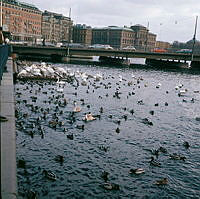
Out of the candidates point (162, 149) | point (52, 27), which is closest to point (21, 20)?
point (52, 27)

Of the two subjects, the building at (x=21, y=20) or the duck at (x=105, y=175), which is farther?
the building at (x=21, y=20)

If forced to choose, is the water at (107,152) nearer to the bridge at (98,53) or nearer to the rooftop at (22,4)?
the bridge at (98,53)

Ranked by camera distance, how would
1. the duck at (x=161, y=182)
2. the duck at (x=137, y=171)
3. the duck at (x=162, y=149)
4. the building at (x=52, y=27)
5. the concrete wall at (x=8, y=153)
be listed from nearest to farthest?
the concrete wall at (x=8, y=153) < the duck at (x=161, y=182) < the duck at (x=137, y=171) < the duck at (x=162, y=149) < the building at (x=52, y=27)

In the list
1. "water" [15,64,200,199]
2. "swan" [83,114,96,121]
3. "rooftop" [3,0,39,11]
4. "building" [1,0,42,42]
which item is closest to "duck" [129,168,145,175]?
"water" [15,64,200,199]

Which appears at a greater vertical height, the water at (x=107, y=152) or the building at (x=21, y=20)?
the building at (x=21, y=20)

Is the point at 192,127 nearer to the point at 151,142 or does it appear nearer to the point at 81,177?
the point at 151,142

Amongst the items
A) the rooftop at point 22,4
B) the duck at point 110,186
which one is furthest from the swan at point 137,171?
the rooftop at point 22,4

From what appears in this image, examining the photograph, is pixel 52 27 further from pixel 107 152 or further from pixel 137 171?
pixel 137 171

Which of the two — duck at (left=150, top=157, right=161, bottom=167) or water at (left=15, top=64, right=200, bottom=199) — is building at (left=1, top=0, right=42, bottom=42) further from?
duck at (left=150, top=157, right=161, bottom=167)

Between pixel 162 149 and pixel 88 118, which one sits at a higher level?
pixel 88 118

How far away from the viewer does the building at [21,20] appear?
149750 millimetres

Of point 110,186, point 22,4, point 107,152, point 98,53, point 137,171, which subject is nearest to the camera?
point 110,186

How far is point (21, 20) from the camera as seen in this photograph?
16075 cm

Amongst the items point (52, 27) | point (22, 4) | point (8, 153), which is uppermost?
point (22, 4)
